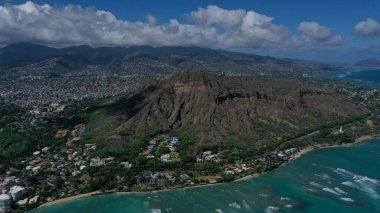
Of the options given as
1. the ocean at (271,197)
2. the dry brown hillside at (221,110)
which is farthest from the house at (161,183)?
the dry brown hillside at (221,110)

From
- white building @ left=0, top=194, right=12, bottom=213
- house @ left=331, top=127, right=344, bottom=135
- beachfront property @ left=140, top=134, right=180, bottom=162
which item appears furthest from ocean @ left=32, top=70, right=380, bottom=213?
house @ left=331, top=127, right=344, bottom=135

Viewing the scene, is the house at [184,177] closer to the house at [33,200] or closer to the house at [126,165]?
the house at [126,165]

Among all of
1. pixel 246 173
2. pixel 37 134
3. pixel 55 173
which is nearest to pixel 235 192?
pixel 246 173

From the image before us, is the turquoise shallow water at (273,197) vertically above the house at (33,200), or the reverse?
the turquoise shallow water at (273,197)

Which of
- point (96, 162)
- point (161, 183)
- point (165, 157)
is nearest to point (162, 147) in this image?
point (165, 157)

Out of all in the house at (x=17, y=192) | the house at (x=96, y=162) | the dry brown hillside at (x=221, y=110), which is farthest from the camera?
the dry brown hillside at (x=221, y=110)

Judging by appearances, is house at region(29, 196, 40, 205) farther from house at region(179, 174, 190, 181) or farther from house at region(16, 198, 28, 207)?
house at region(179, 174, 190, 181)

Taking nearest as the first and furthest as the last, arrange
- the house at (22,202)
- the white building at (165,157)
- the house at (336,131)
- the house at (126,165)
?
the house at (22,202), the house at (126,165), the white building at (165,157), the house at (336,131)

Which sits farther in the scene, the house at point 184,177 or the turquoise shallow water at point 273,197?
the house at point 184,177
